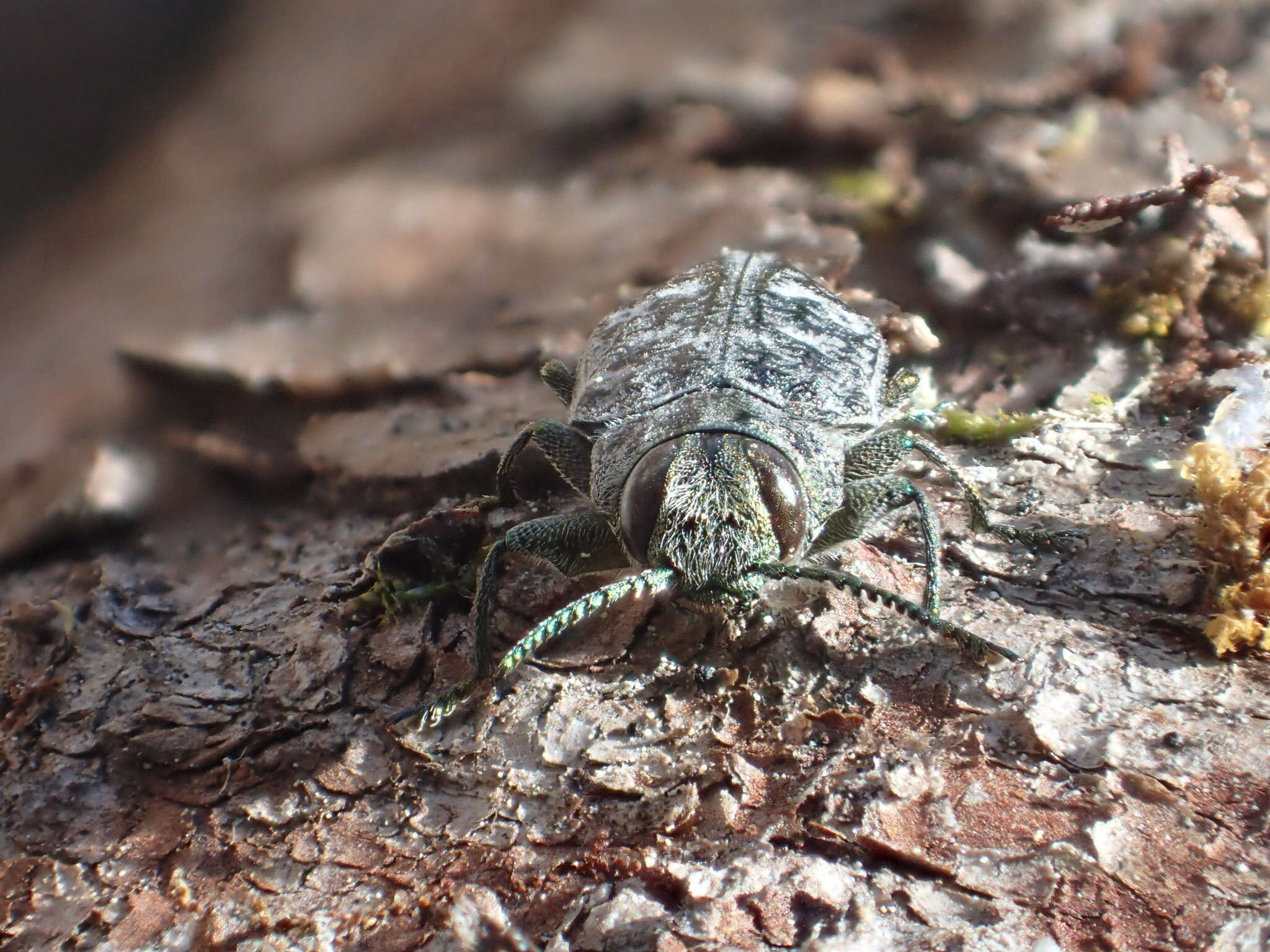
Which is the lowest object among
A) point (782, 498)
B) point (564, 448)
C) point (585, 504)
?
point (585, 504)

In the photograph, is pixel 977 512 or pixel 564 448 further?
pixel 564 448

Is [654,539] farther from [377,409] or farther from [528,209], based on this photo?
[528,209]

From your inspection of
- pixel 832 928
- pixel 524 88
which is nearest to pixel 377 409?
pixel 524 88

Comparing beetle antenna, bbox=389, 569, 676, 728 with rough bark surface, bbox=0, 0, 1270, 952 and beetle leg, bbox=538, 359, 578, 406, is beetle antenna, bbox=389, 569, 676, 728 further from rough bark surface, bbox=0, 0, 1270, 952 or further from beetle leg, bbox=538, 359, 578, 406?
beetle leg, bbox=538, 359, 578, 406

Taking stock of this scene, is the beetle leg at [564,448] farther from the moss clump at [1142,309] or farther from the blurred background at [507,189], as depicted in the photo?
the moss clump at [1142,309]

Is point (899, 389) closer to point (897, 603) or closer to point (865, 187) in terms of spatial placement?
point (897, 603)

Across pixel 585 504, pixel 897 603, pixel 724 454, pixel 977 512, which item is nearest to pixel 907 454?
pixel 977 512
